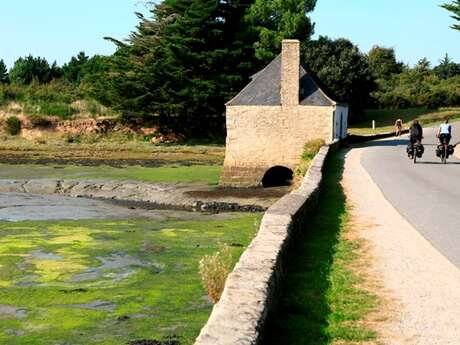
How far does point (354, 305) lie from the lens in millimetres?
7098

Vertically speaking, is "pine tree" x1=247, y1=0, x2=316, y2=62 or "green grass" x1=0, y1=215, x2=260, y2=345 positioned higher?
"pine tree" x1=247, y1=0, x2=316, y2=62

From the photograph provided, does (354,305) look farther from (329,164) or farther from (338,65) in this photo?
(338,65)

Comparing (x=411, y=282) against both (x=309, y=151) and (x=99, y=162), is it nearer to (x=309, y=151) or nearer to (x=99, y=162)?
(x=309, y=151)

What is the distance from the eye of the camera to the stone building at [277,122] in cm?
3691

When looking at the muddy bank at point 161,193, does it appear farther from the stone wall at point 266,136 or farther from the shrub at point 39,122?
the shrub at point 39,122

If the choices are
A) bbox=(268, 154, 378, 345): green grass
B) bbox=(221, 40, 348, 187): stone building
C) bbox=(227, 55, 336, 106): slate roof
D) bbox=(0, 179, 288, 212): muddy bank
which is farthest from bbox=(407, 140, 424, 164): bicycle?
bbox=(268, 154, 378, 345): green grass

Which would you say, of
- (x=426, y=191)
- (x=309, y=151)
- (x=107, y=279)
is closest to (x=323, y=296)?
(x=107, y=279)

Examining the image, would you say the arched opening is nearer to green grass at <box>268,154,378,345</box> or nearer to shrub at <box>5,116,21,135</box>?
green grass at <box>268,154,378,345</box>

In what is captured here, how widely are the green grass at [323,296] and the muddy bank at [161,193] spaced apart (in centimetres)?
1835

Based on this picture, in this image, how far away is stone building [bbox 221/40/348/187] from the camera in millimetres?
36906

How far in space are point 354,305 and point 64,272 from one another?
10.1 meters

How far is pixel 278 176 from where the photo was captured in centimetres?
4038

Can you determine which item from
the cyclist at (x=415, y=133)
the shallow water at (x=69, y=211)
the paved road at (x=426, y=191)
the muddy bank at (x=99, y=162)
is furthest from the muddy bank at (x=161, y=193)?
the muddy bank at (x=99, y=162)

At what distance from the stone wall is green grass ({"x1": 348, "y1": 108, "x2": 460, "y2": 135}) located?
2142 cm
